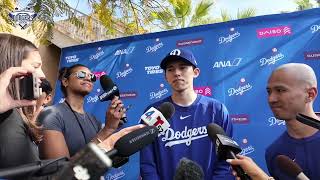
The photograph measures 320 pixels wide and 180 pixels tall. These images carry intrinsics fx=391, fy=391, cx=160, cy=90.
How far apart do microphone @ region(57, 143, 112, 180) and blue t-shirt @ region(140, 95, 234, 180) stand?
6.81 ft

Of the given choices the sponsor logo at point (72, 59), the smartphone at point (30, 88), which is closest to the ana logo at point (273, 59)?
the sponsor logo at point (72, 59)

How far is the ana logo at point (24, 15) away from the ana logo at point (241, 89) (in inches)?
79.6

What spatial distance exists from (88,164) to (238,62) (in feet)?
12.0

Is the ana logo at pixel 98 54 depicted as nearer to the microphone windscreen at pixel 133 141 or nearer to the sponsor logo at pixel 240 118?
the sponsor logo at pixel 240 118

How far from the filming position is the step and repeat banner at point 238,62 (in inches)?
152

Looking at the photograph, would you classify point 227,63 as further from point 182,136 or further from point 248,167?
point 248,167

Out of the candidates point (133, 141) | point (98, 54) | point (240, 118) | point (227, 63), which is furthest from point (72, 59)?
point (133, 141)

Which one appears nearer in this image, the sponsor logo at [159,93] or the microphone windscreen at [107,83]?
the microphone windscreen at [107,83]

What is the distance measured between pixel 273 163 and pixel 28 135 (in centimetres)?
131

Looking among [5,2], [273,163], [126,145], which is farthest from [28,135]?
→ [5,2]

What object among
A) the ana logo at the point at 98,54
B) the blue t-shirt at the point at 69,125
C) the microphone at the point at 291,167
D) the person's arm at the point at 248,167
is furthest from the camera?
the ana logo at the point at 98,54

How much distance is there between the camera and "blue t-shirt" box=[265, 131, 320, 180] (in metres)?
1.95

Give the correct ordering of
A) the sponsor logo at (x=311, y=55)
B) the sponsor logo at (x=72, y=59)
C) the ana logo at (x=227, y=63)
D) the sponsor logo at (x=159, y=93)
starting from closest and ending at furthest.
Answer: the sponsor logo at (x=311, y=55) < the ana logo at (x=227, y=63) < the sponsor logo at (x=159, y=93) < the sponsor logo at (x=72, y=59)

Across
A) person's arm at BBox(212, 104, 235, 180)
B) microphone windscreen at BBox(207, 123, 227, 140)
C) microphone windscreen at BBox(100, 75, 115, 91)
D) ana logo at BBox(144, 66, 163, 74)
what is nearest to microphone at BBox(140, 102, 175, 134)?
microphone windscreen at BBox(207, 123, 227, 140)
